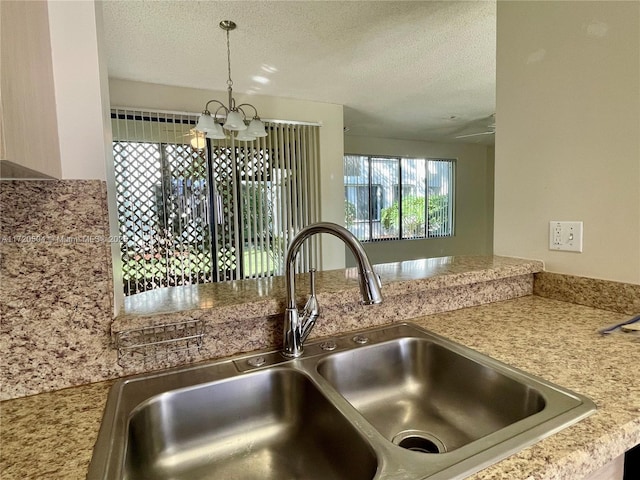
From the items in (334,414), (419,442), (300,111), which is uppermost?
(300,111)

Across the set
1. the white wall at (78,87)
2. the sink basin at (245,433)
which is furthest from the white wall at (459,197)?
the white wall at (78,87)

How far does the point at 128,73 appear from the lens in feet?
9.28

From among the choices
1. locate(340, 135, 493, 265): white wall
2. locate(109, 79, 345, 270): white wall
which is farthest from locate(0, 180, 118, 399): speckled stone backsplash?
locate(340, 135, 493, 265): white wall

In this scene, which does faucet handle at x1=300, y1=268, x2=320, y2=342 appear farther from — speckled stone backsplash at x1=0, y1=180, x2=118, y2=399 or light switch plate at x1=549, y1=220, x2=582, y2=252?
light switch plate at x1=549, y1=220, x2=582, y2=252

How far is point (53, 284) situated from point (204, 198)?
274 cm

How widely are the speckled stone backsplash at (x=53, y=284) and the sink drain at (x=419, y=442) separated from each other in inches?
27.2

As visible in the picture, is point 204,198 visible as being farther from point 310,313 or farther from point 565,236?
point 565,236

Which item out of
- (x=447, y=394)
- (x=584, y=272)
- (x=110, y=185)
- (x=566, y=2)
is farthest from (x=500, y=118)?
(x=110, y=185)

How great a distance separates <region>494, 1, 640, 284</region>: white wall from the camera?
3.55 ft

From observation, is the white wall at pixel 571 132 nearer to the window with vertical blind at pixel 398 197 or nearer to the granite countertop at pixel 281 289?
the granite countertop at pixel 281 289

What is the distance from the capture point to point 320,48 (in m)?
2.42

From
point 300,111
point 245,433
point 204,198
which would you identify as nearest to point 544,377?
point 245,433

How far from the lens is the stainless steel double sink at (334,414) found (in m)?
0.56

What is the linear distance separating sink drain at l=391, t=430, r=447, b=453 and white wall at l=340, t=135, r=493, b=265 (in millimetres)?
4675
